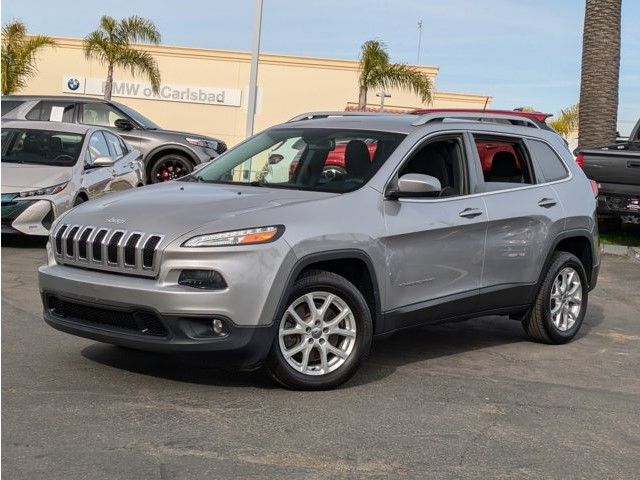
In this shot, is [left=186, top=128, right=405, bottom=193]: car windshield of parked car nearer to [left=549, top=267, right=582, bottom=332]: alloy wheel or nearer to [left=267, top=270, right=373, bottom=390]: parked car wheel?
[left=267, top=270, right=373, bottom=390]: parked car wheel

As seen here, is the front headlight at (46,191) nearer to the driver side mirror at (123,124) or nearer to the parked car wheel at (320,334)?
the parked car wheel at (320,334)

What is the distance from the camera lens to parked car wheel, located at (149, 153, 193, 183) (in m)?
19.8

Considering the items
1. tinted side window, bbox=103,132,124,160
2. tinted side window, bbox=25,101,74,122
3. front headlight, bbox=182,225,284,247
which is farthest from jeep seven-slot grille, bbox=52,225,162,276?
tinted side window, bbox=25,101,74,122

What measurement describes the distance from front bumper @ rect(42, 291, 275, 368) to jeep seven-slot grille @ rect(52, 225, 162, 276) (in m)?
0.21

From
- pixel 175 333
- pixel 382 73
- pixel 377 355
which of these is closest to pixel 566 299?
pixel 377 355

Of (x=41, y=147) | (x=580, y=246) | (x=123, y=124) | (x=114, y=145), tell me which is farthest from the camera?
(x=123, y=124)

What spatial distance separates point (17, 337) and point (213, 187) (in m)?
1.77

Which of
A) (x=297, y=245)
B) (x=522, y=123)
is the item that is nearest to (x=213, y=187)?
(x=297, y=245)

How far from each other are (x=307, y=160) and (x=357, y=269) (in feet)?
2.99

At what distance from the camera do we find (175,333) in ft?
18.6

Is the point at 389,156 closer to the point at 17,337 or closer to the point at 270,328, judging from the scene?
the point at 270,328

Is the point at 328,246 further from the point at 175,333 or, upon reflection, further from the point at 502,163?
the point at 502,163

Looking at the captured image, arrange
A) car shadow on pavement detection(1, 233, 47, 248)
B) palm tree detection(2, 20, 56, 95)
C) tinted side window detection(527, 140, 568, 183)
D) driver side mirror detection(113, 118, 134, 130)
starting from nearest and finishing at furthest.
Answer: tinted side window detection(527, 140, 568, 183), car shadow on pavement detection(1, 233, 47, 248), driver side mirror detection(113, 118, 134, 130), palm tree detection(2, 20, 56, 95)

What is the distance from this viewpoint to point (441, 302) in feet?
22.7
